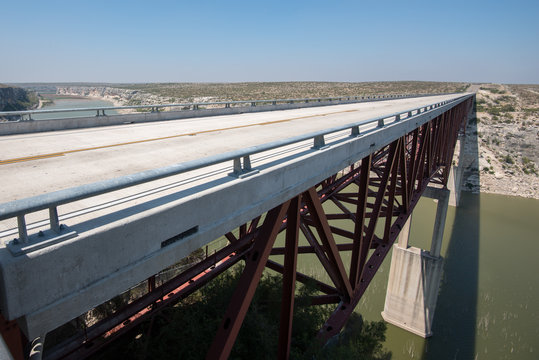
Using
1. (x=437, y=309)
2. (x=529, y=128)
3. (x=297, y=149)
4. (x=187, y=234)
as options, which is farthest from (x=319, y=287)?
(x=529, y=128)

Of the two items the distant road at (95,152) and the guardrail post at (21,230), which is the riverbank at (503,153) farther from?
the guardrail post at (21,230)

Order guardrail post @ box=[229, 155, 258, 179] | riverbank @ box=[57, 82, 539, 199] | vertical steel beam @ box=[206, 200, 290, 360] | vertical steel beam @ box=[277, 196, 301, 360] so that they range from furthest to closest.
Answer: riverbank @ box=[57, 82, 539, 199] < vertical steel beam @ box=[277, 196, 301, 360] < guardrail post @ box=[229, 155, 258, 179] < vertical steel beam @ box=[206, 200, 290, 360]

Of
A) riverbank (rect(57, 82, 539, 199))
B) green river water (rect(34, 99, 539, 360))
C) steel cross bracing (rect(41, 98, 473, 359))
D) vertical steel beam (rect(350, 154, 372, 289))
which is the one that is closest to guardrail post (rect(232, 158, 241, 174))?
steel cross bracing (rect(41, 98, 473, 359))

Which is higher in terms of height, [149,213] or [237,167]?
[237,167]

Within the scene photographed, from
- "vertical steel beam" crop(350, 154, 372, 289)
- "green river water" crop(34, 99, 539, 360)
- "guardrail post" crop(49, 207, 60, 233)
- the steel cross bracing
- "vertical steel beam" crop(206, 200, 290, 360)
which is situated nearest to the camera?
"guardrail post" crop(49, 207, 60, 233)

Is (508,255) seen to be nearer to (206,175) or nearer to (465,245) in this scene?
(465,245)

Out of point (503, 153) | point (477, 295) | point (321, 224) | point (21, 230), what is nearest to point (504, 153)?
point (503, 153)

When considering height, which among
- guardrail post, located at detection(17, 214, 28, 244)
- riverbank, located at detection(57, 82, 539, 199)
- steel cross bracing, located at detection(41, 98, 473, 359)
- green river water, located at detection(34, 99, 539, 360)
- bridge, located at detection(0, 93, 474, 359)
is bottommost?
green river water, located at detection(34, 99, 539, 360)

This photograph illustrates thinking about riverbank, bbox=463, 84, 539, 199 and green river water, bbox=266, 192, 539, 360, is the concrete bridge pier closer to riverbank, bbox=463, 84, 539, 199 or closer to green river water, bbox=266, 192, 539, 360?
green river water, bbox=266, 192, 539, 360

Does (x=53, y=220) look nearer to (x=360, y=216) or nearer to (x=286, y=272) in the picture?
(x=286, y=272)
